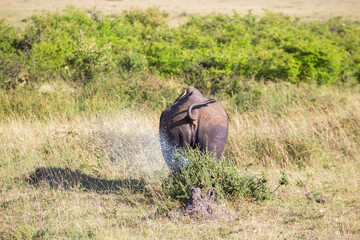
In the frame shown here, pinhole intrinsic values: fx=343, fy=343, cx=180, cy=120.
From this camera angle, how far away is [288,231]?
3861 mm

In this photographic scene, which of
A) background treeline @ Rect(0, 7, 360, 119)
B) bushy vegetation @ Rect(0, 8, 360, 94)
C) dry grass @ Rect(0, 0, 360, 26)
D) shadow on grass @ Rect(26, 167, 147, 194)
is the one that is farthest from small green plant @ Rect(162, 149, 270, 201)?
dry grass @ Rect(0, 0, 360, 26)

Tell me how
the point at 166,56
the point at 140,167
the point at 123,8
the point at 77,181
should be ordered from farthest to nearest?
the point at 123,8, the point at 166,56, the point at 140,167, the point at 77,181

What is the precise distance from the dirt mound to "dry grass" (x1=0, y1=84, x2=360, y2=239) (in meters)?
0.12

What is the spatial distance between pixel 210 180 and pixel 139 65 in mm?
7105

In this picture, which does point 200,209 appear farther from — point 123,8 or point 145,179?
point 123,8

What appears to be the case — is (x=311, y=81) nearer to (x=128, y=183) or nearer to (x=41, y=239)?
(x=128, y=183)

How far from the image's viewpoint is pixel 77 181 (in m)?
5.11

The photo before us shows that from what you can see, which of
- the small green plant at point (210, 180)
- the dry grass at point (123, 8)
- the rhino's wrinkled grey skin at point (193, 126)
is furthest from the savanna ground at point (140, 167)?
the dry grass at point (123, 8)

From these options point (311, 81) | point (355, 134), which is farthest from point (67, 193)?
point (311, 81)

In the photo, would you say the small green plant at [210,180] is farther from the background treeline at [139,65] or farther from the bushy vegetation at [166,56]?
the bushy vegetation at [166,56]

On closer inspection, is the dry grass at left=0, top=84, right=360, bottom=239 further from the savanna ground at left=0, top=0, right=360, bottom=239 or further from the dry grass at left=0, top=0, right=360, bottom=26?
the dry grass at left=0, top=0, right=360, bottom=26

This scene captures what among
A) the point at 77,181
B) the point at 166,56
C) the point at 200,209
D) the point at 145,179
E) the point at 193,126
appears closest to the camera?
the point at 200,209

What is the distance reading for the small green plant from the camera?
435cm

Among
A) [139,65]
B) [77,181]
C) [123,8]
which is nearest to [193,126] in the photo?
[77,181]
